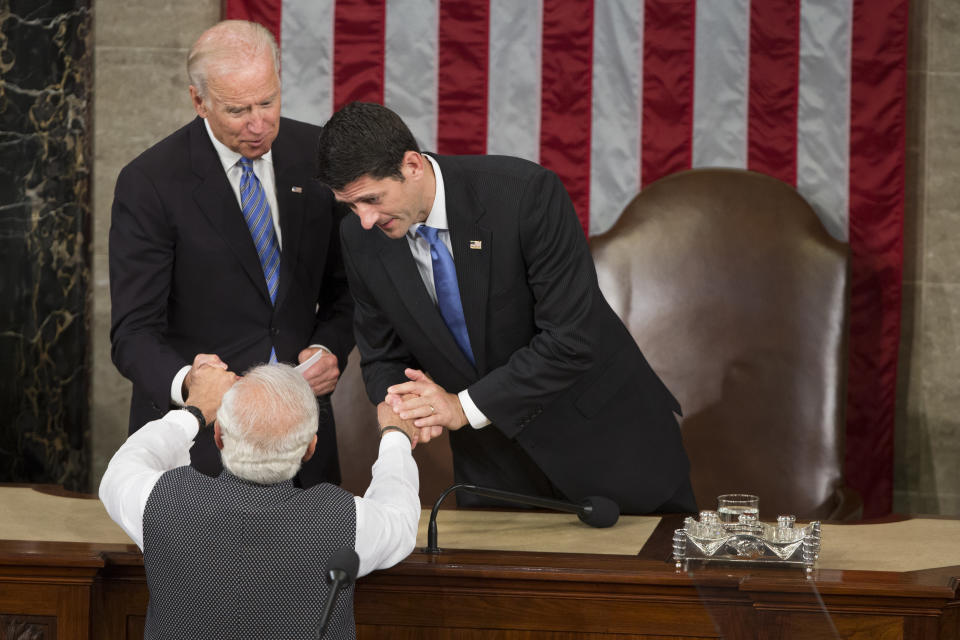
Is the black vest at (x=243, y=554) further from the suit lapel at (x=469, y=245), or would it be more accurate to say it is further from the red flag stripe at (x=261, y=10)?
the red flag stripe at (x=261, y=10)

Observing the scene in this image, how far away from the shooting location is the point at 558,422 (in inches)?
117

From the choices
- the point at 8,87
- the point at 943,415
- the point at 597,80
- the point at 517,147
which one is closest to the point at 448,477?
the point at 517,147

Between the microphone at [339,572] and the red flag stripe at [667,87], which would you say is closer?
the microphone at [339,572]

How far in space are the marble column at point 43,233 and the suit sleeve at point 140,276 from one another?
6.48 feet

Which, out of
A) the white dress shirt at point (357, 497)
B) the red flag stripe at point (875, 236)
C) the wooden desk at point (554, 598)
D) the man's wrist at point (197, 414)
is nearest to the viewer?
the white dress shirt at point (357, 497)

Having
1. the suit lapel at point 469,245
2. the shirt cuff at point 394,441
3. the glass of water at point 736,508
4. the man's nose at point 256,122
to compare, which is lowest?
the glass of water at point 736,508

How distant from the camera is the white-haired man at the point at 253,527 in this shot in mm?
1999

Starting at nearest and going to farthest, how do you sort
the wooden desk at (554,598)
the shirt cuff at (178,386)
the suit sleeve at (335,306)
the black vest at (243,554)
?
1. the black vest at (243,554)
2. the wooden desk at (554,598)
3. the shirt cuff at (178,386)
4. the suit sleeve at (335,306)

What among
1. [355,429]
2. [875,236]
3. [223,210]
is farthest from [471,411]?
[875,236]

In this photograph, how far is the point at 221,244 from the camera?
9.98 ft

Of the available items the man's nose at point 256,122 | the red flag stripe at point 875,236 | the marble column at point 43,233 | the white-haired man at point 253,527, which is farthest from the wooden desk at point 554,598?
the marble column at point 43,233

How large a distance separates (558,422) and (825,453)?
189cm

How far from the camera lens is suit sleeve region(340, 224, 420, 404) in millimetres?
2928

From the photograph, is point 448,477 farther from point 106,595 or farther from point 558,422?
point 106,595
